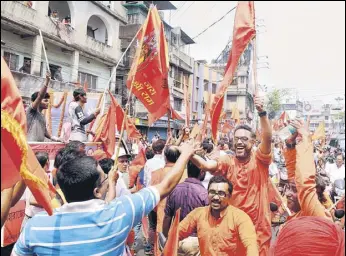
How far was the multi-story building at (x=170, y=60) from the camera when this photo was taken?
63.8 ft

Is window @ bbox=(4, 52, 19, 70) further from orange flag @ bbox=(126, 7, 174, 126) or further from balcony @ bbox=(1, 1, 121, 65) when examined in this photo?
orange flag @ bbox=(126, 7, 174, 126)

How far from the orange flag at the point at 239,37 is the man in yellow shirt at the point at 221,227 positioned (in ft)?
2.73

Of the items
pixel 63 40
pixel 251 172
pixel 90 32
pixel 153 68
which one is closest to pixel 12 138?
pixel 251 172

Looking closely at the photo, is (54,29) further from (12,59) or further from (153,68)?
(153,68)

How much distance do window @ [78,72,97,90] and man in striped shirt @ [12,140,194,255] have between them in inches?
587

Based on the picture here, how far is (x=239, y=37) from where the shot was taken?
3104mm

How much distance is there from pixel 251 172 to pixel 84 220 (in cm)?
153

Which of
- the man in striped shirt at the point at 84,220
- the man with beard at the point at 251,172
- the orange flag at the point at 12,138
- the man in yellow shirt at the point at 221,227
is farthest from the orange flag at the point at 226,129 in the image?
the orange flag at the point at 12,138

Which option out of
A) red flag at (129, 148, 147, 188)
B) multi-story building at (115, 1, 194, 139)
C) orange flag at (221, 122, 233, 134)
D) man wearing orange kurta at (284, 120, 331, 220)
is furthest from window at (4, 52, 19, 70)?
man wearing orange kurta at (284, 120, 331, 220)

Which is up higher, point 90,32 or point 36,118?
point 90,32

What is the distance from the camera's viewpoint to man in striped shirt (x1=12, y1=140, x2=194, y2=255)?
1.58 metres

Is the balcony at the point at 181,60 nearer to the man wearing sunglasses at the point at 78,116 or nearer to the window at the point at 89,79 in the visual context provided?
the window at the point at 89,79

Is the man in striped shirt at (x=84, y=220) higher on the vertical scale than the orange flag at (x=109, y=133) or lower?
lower

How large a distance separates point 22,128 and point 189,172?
6.95 feet
